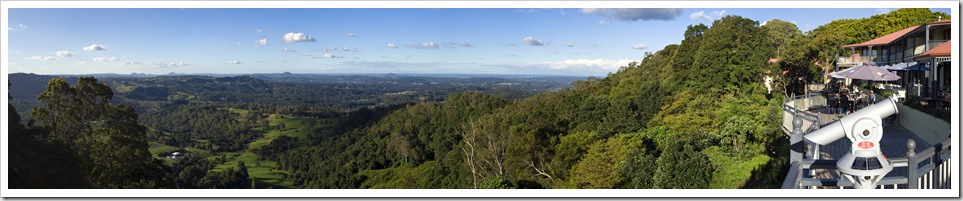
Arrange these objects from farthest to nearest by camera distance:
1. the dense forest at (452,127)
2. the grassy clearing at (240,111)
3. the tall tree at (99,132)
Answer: the grassy clearing at (240,111) → the tall tree at (99,132) → the dense forest at (452,127)

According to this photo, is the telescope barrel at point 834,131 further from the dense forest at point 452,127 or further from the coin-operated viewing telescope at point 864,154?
the dense forest at point 452,127

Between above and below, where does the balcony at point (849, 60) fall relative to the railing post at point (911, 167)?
above

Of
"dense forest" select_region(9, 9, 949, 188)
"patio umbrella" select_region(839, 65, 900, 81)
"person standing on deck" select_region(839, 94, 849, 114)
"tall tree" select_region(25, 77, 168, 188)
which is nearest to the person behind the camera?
"patio umbrella" select_region(839, 65, 900, 81)

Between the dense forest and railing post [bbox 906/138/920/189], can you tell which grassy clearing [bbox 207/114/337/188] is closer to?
the dense forest

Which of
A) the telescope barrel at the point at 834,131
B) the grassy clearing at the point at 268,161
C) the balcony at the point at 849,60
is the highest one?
the balcony at the point at 849,60

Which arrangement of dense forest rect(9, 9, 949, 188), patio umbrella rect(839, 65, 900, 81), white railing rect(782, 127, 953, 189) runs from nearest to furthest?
white railing rect(782, 127, 953, 189) < patio umbrella rect(839, 65, 900, 81) < dense forest rect(9, 9, 949, 188)

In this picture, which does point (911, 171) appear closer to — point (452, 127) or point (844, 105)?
point (844, 105)

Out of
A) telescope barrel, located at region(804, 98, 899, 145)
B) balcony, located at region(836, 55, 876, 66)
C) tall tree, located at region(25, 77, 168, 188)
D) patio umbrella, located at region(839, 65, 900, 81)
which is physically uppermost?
balcony, located at region(836, 55, 876, 66)

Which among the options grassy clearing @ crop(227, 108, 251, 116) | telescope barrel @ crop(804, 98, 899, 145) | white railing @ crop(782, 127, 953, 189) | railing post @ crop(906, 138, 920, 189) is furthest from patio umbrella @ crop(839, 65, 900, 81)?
grassy clearing @ crop(227, 108, 251, 116)

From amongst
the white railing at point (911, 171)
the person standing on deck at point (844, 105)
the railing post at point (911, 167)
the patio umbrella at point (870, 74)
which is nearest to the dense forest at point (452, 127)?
the person standing on deck at point (844, 105)
